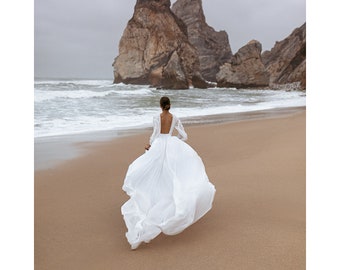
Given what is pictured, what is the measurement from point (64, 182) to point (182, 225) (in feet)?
6.83

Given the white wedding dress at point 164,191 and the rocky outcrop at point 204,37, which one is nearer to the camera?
the white wedding dress at point 164,191

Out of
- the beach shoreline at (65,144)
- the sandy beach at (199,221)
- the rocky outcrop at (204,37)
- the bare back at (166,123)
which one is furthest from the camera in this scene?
the rocky outcrop at (204,37)

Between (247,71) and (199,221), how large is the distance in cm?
4409

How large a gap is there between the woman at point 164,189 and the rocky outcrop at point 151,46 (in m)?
40.2

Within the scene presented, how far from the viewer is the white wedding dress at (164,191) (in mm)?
2525

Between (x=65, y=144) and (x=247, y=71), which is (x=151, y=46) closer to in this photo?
(x=247, y=71)

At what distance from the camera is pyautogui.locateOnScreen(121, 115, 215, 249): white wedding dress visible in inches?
99.4

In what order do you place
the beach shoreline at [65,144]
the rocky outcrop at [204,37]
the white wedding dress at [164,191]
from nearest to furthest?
the white wedding dress at [164,191], the beach shoreline at [65,144], the rocky outcrop at [204,37]

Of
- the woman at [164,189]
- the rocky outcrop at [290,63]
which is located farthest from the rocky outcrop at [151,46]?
the woman at [164,189]

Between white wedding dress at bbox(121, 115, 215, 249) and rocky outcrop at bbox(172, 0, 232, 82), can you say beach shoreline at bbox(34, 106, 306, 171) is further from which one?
rocky outcrop at bbox(172, 0, 232, 82)

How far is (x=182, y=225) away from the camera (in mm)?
2541

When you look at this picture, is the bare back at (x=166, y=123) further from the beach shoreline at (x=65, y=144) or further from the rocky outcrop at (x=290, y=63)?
the rocky outcrop at (x=290, y=63)
